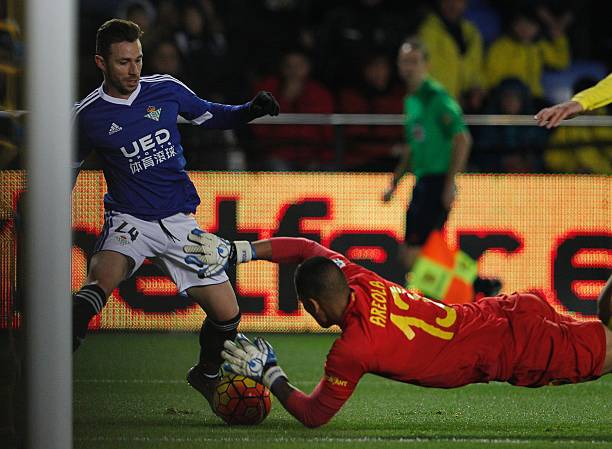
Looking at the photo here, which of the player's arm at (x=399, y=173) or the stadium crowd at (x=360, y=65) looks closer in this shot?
the player's arm at (x=399, y=173)

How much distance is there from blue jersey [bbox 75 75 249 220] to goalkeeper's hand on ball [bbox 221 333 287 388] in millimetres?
1180

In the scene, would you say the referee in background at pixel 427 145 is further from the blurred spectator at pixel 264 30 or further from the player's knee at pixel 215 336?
the player's knee at pixel 215 336

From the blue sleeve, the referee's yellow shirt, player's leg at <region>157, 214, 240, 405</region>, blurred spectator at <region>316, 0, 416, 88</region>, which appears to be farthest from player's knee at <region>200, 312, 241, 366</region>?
blurred spectator at <region>316, 0, 416, 88</region>

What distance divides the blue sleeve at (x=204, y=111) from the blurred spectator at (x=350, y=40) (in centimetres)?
528

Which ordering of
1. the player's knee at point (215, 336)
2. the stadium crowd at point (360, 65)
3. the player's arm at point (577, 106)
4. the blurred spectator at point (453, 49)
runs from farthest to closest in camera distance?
the blurred spectator at point (453, 49)
the stadium crowd at point (360, 65)
the player's knee at point (215, 336)
the player's arm at point (577, 106)

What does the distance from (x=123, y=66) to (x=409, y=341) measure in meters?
1.96

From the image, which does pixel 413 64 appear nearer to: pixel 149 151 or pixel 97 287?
pixel 149 151

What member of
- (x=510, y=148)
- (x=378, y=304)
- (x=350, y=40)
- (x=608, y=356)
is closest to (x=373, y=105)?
(x=350, y=40)

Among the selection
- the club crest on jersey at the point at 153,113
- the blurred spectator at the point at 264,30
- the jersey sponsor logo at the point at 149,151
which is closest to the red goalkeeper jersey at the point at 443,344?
the jersey sponsor logo at the point at 149,151

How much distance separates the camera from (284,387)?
5246 mm

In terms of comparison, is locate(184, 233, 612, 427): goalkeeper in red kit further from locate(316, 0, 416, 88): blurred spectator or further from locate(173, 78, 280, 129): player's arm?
locate(316, 0, 416, 88): blurred spectator

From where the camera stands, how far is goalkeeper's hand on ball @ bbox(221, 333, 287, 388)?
17.2 ft

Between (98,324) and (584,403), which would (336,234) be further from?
(584,403)

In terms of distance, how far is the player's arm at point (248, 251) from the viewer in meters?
5.75
